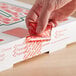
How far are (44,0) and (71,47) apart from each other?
0.37m

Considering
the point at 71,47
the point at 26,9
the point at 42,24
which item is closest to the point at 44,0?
the point at 42,24

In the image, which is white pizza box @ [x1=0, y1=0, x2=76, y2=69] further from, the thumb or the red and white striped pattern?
the thumb

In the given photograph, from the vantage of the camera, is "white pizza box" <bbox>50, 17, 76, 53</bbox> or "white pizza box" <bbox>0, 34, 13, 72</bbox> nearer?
"white pizza box" <bbox>0, 34, 13, 72</bbox>

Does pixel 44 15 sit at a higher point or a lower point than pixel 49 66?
higher

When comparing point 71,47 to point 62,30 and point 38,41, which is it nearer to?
point 62,30

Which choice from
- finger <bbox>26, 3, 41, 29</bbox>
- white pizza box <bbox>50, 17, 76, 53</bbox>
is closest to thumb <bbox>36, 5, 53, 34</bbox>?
finger <bbox>26, 3, 41, 29</bbox>

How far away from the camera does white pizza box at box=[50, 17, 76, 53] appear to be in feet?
3.71

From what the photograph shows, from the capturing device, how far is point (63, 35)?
1.17 meters

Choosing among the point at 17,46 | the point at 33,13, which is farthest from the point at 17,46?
the point at 33,13

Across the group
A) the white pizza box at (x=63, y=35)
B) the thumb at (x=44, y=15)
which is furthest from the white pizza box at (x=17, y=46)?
the thumb at (x=44, y=15)

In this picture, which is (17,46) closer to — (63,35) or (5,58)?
(5,58)

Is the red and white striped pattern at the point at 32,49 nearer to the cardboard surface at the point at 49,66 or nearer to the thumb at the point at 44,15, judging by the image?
the cardboard surface at the point at 49,66

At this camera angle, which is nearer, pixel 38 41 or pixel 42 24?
pixel 42 24

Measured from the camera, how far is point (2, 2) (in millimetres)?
1477
